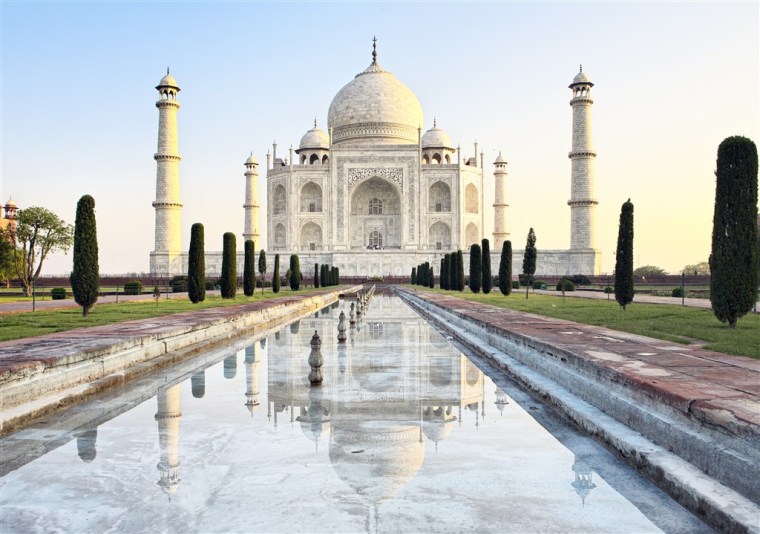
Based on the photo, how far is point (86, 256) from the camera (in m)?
12.1

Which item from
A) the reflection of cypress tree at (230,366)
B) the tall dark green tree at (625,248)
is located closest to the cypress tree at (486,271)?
the tall dark green tree at (625,248)

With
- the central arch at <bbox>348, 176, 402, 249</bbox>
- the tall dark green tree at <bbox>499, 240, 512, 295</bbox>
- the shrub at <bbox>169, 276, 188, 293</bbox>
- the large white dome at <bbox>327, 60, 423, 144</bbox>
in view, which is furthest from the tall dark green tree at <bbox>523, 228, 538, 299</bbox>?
the large white dome at <bbox>327, 60, 423, 144</bbox>

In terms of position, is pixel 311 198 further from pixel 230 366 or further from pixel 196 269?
pixel 230 366

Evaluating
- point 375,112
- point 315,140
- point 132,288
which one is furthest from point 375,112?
point 132,288

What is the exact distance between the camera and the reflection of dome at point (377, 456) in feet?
9.02

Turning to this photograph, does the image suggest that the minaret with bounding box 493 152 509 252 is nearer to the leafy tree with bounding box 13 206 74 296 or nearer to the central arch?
the central arch

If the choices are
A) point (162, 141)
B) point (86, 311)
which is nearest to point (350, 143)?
point (162, 141)

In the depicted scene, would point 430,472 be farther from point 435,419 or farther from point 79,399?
point 79,399

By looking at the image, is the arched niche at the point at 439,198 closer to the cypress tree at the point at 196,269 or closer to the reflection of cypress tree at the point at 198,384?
the cypress tree at the point at 196,269

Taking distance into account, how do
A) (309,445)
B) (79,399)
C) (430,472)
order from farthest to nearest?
(79,399), (309,445), (430,472)

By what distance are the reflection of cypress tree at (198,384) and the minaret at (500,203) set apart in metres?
43.5

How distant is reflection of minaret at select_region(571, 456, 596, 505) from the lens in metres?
2.69

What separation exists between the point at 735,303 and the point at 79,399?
764 centimetres

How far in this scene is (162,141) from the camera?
124 ft
